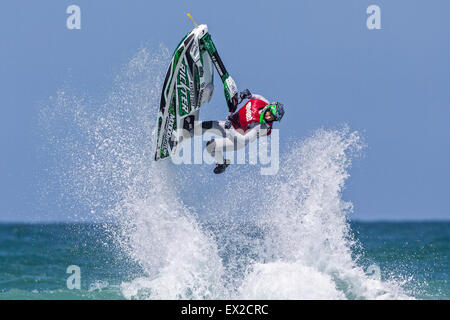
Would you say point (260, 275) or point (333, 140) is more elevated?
point (333, 140)

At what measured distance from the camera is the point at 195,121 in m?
13.4

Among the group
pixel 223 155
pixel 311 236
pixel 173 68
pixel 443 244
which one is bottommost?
pixel 443 244

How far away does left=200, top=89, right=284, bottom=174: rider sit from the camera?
42.6ft

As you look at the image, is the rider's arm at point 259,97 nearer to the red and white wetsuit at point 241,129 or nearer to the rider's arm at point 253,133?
the red and white wetsuit at point 241,129

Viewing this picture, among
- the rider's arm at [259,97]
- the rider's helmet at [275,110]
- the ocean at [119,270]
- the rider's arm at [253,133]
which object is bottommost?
the ocean at [119,270]

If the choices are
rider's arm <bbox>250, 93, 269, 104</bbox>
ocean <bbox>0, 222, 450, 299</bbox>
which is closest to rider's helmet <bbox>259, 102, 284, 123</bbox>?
rider's arm <bbox>250, 93, 269, 104</bbox>

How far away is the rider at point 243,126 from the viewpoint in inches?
512

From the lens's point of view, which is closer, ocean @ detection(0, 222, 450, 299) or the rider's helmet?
the rider's helmet

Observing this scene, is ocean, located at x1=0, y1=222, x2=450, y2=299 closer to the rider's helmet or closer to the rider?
the rider

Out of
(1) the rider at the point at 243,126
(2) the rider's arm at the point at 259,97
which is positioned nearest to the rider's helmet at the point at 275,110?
(1) the rider at the point at 243,126

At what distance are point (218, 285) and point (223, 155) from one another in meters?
2.23
